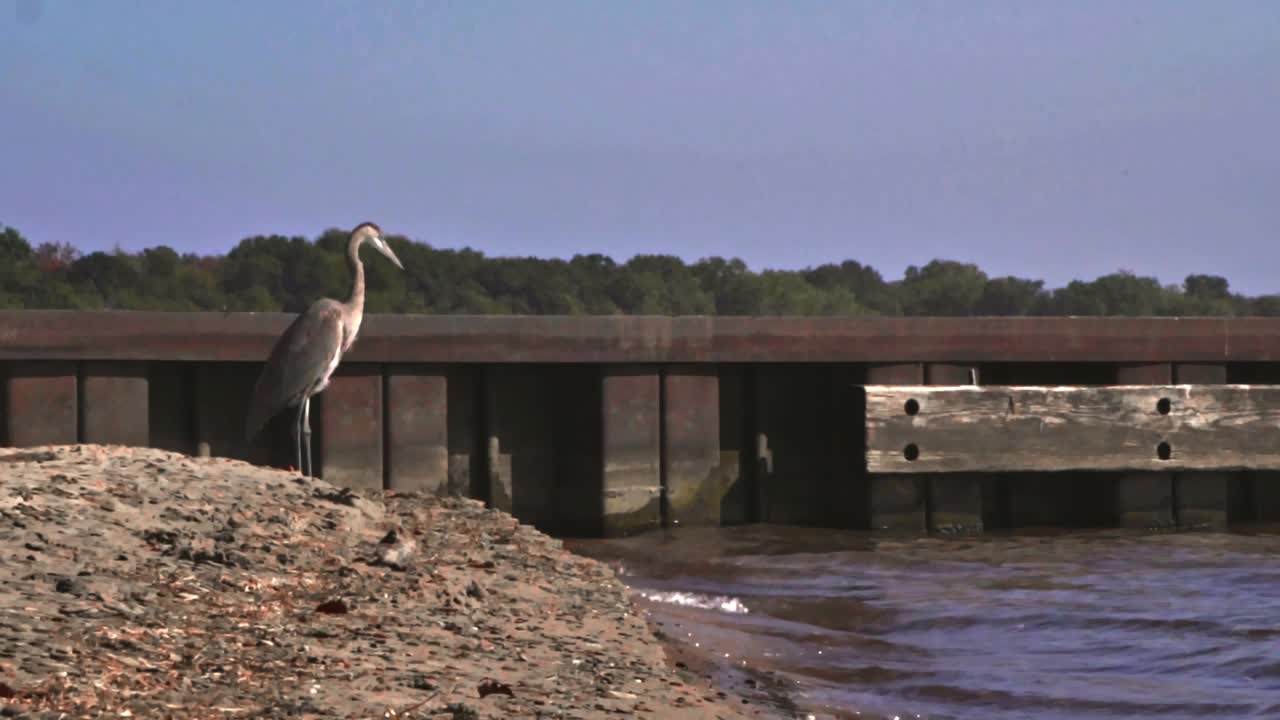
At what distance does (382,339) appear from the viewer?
979 centimetres

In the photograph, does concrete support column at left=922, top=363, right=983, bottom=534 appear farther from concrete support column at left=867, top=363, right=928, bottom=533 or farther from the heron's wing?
the heron's wing

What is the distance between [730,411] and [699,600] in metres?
2.93

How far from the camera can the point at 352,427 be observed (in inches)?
384

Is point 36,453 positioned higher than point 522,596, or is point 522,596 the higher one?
point 36,453

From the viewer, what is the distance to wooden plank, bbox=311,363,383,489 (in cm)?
972

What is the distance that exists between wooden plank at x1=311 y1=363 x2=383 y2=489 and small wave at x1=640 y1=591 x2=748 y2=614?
2.54 metres

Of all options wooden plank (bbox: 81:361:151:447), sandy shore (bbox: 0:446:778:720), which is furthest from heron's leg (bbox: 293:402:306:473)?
sandy shore (bbox: 0:446:778:720)

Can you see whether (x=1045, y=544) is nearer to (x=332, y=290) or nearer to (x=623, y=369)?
(x=623, y=369)

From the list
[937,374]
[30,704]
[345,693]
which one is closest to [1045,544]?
[937,374]

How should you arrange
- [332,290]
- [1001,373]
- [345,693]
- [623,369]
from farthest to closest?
[332,290] → [1001,373] → [623,369] → [345,693]

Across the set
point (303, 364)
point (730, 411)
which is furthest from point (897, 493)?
point (303, 364)

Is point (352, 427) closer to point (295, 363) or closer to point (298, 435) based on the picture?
point (298, 435)

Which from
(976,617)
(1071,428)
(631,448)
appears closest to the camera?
(976,617)

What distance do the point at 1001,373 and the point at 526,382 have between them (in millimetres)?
3574
